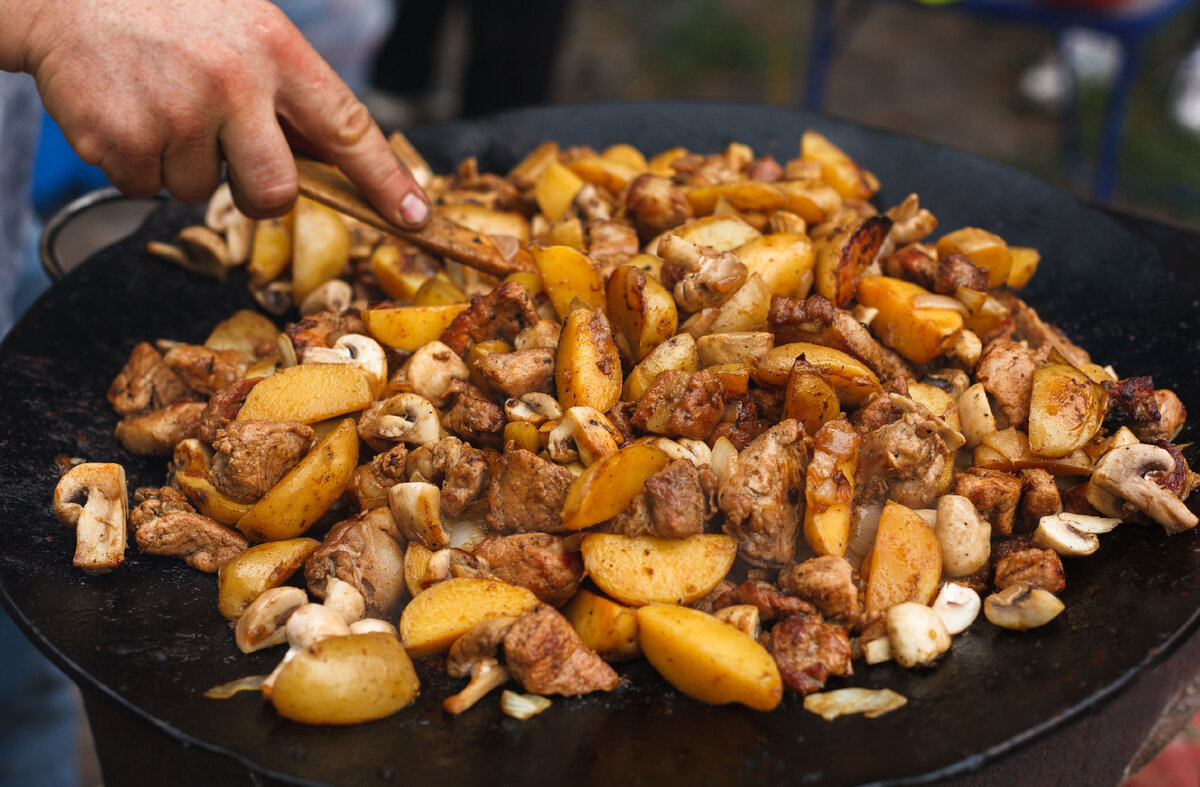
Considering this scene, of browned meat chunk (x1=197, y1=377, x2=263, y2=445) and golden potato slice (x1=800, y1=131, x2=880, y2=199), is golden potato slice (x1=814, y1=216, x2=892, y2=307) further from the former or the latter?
browned meat chunk (x1=197, y1=377, x2=263, y2=445)

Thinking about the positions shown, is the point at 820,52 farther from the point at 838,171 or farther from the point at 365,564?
the point at 365,564

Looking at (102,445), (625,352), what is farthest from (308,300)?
(625,352)

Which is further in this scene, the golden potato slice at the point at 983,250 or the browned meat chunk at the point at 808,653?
the golden potato slice at the point at 983,250

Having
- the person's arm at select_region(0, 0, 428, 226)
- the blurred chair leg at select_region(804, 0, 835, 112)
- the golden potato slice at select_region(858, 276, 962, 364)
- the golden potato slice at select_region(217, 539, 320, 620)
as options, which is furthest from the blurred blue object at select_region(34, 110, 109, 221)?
the blurred chair leg at select_region(804, 0, 835, 112)

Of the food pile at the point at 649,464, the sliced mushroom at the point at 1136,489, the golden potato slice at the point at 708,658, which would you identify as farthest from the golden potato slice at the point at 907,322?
the golden potato slice at the point at 708,658

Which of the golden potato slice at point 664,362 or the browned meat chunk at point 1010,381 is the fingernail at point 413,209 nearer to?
the golden potato slice at point 664,362

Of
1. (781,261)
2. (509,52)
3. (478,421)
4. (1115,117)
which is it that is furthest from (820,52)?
(478,421)
